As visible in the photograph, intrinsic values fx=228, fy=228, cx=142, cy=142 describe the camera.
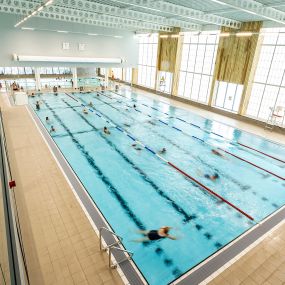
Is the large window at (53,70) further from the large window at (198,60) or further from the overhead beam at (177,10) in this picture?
the overhead beam at (177,10)

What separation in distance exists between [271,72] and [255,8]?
599cm

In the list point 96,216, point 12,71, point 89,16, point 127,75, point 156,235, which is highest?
point 89,16

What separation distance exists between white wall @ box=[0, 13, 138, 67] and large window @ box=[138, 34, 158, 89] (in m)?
2.90

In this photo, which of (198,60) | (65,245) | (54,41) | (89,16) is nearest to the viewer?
(65,245)

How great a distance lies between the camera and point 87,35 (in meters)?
20.3

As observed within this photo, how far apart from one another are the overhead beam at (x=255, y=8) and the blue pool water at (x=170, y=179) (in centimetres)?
596

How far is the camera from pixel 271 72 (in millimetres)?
14141

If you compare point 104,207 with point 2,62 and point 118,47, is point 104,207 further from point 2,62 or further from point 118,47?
point 118,47

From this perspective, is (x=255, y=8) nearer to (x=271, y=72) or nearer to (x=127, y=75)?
(x=271, y=72)

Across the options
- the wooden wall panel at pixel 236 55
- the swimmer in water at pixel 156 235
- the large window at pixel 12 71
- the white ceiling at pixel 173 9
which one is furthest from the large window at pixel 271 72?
the large window at pixel 12 71

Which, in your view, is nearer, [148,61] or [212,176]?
[212,176]

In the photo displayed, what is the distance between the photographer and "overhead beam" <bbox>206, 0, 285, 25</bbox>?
327 inches

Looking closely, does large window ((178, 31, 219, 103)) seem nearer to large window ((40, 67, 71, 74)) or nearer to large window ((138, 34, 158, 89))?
large window ((138, 34, 158, 89))

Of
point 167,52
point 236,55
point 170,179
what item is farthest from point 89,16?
point 170,179
